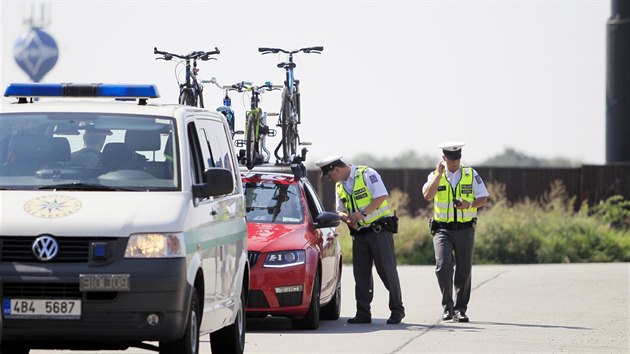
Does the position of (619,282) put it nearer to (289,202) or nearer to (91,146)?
(289,202)

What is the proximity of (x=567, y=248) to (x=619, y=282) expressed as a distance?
8456 mm

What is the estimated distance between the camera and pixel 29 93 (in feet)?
37.6

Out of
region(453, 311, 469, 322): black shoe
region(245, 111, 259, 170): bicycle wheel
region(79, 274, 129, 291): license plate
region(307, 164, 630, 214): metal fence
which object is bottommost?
region(307, 164, 630, 214): metal fence

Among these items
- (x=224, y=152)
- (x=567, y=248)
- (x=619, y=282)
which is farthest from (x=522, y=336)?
(x=567, y=248)

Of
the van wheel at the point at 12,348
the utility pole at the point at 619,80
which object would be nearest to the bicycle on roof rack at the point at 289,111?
the van wheel at the point at 12,348

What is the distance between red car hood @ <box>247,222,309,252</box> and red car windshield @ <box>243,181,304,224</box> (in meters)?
0.16

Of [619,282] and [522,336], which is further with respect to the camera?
[619,282]

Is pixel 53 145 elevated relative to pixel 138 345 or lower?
elevated

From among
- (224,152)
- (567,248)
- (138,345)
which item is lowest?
(567,248)

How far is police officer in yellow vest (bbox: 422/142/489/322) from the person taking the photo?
57.5 ft

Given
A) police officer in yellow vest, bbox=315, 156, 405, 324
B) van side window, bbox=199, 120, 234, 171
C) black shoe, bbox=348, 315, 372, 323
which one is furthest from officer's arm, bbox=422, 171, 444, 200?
van side window, bbox=199, 120, 234, 171

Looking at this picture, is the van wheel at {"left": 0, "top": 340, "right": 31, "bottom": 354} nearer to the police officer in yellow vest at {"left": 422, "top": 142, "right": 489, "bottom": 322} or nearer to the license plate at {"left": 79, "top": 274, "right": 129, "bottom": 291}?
the license plate at {"left": 79, "top": 274, "right": 129, "bottom": 291}

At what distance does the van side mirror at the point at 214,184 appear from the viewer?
10.6m

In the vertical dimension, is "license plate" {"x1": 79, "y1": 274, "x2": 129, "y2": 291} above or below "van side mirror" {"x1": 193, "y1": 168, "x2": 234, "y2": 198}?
below
